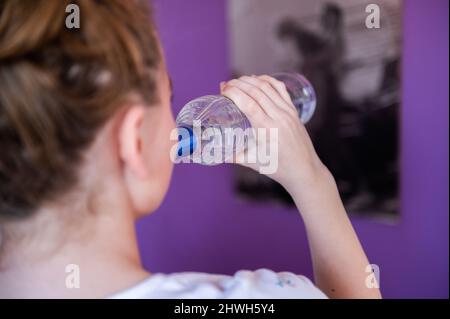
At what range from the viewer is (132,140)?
0.45 meters

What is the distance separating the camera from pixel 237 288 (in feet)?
1.55

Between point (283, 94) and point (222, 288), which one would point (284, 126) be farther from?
point (222, 288)

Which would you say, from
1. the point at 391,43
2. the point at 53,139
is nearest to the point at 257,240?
the point at 391,43

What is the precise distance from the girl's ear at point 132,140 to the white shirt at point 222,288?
0.11m

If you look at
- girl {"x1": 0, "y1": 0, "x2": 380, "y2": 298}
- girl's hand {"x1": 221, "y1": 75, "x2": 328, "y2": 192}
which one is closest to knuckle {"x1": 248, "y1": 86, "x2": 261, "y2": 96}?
girl's hand {"x1": 221, "y1": 75, "x2": 328, "y2": 192}

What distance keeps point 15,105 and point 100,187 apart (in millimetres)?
107

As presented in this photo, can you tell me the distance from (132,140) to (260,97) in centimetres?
21

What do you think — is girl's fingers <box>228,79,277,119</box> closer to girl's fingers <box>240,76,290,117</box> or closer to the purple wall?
girl's fingers <box>240,76,290,117</box>

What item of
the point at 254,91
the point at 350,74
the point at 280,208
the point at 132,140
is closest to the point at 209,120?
the point at 254,91

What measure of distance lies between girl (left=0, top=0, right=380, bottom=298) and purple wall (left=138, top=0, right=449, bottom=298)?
0.72 meters

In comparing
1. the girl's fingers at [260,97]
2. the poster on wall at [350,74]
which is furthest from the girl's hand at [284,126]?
the poster on wall at [350,74]

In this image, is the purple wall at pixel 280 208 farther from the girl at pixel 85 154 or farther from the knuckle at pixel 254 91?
the girl at pixel 85 154

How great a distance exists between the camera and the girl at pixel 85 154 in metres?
0.40
